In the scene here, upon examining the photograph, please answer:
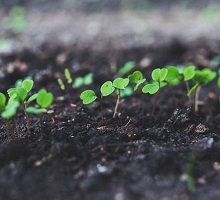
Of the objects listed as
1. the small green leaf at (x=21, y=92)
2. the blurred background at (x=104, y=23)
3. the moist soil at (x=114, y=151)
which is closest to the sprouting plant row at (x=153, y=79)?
the moist soil at (x=114, y=151)

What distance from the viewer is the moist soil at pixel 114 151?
4.17ft

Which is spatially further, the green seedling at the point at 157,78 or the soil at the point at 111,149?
the green seedling at the point at 157,78

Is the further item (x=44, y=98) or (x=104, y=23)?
(x=104, y=23)

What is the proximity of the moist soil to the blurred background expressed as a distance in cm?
106

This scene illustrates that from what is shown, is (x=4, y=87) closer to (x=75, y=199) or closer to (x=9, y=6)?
(x=75, y=199)

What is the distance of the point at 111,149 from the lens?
1.50 metres

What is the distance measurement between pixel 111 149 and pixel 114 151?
2 centimetres

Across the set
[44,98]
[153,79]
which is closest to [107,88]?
[153,79]

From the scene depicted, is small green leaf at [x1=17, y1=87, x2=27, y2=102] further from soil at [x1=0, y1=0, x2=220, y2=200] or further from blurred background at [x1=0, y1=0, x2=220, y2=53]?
blurred background at [x1=0, y1=0, x2=220, y2=53]

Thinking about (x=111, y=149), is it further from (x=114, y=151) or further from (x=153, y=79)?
(x=153, y=79)

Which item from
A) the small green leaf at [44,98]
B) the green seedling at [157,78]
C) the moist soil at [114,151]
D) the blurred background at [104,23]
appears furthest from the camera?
the blurred background at [104,23]

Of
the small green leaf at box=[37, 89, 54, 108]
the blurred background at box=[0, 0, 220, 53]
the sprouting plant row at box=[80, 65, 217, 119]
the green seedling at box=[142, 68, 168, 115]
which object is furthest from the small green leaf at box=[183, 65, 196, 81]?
the blurred background at box=[0, 0, 220, 53]

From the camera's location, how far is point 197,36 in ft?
11.1

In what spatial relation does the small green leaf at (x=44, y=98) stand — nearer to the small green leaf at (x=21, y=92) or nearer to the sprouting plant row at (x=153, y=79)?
the small green leaf at (x=21, y=92)
